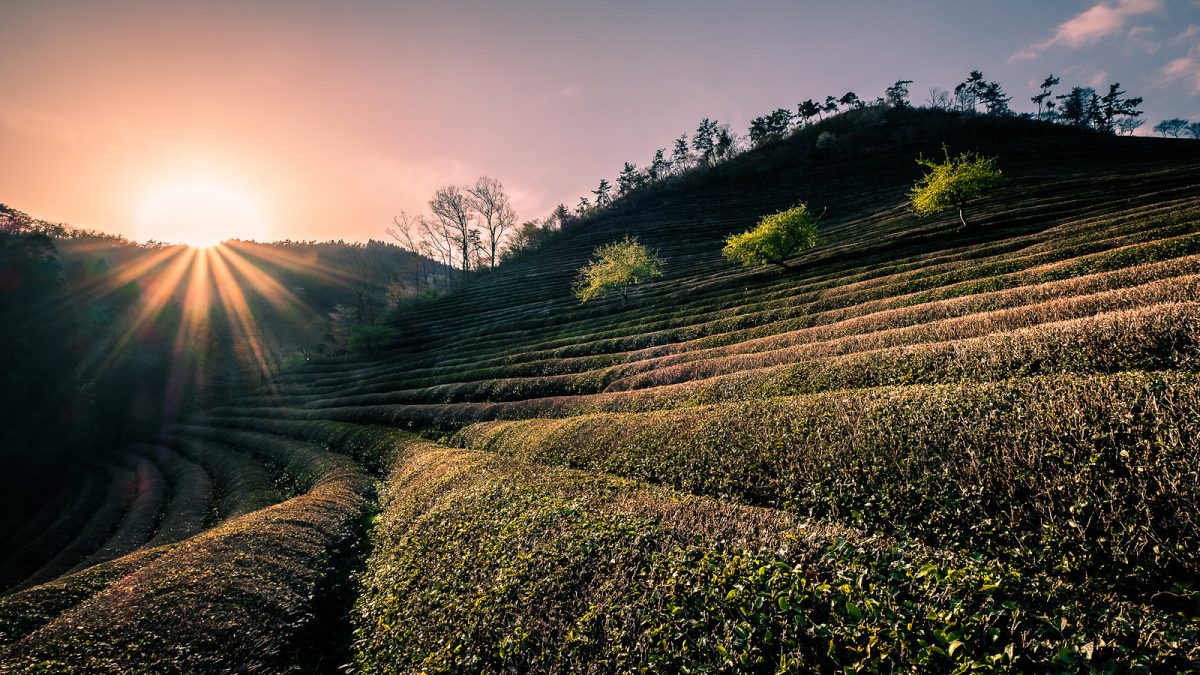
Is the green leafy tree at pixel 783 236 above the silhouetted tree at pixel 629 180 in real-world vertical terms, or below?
below

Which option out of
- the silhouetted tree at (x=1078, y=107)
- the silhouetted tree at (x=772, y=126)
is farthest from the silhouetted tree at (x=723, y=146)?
the silhouetted tree at (x=1078, y=107)

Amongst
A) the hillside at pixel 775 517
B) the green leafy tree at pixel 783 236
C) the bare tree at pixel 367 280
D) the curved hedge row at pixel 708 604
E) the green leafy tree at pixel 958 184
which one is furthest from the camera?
the bare tree at pixel 367 280

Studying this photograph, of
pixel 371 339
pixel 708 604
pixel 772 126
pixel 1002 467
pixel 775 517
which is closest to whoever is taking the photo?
pixel 708 604

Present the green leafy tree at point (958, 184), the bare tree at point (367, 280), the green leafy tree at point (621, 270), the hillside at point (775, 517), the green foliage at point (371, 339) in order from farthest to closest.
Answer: the bare tree at point (367, 280)
the green foliage at point (371, 339)
the green leafy tree at point (621, 270)
the green leafy tree at point (958, 184)
the hillside at point (775, 517)

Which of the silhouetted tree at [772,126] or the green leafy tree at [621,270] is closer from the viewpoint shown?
the green leafy tree at [621,270]

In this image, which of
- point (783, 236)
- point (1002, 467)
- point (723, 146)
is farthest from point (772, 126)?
point (1002, 467)

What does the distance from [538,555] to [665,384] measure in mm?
20677

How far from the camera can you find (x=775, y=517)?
11.4 m

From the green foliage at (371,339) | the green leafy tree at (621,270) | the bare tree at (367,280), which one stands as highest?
the bare tree at (367,280)

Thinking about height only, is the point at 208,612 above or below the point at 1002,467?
below

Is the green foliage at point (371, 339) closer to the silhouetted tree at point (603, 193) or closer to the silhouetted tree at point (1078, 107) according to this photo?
the silhouetted tree at point (603, 193)

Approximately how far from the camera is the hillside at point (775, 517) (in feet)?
24.5

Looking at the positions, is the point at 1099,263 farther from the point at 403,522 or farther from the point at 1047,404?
the point at 403,522

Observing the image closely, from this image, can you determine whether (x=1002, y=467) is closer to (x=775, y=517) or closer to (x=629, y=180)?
(x=775, y=517)
